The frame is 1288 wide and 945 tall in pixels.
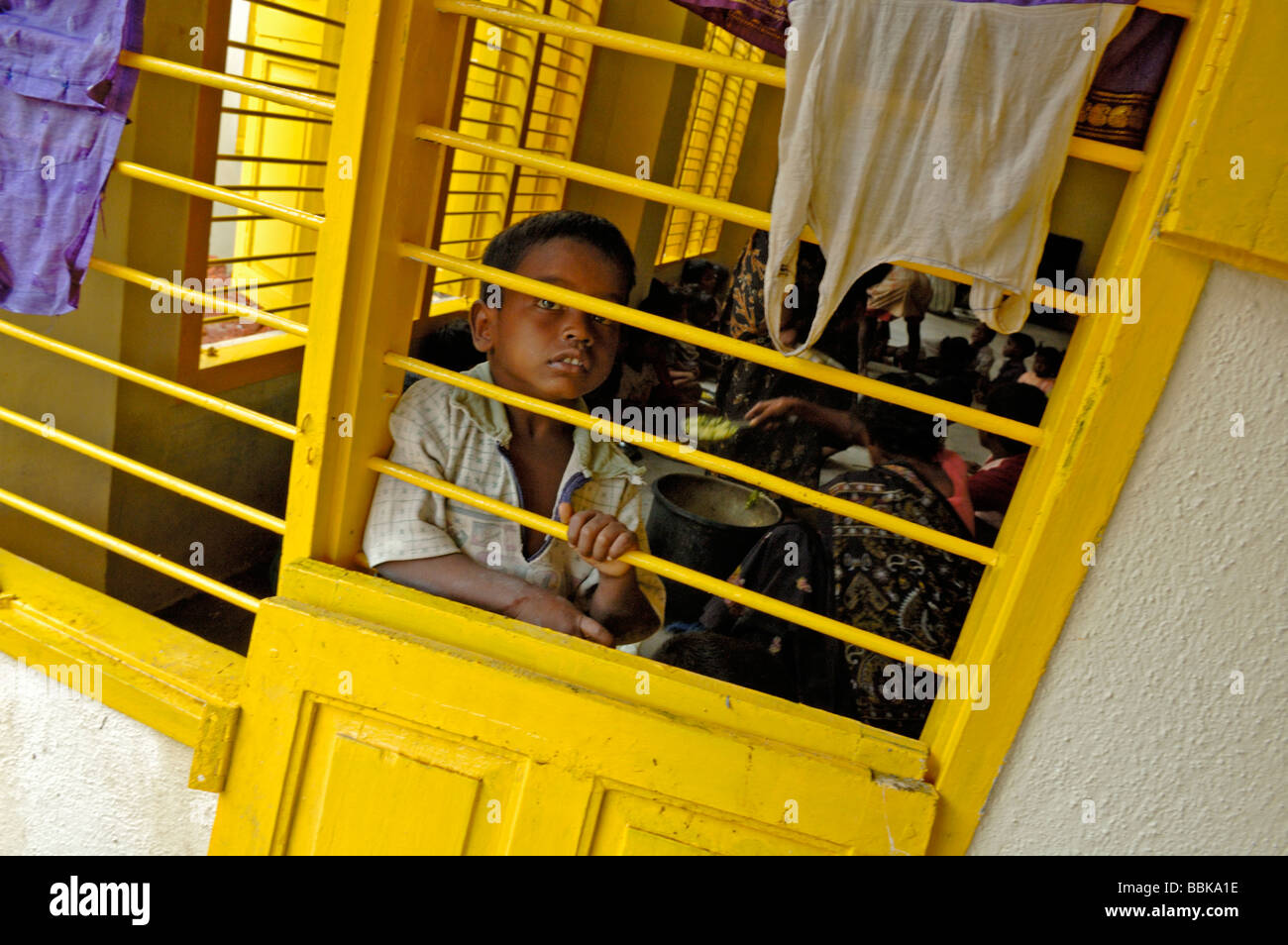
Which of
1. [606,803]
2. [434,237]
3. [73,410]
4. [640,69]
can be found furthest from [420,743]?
[640,69]

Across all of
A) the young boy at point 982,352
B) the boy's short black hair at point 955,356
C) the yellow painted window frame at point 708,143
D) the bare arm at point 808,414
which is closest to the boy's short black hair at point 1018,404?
the bare arm at point 808,414

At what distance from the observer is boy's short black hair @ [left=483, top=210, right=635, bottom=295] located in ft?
6.04

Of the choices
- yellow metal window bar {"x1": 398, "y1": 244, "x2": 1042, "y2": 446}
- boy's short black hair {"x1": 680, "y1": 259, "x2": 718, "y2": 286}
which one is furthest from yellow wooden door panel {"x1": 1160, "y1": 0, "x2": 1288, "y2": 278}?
boy's short black hair {"x1": 680, "y1": 259, "x2": 718, "y2": 286}

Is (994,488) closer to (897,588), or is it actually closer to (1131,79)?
(897,588)

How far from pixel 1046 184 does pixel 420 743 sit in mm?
1297

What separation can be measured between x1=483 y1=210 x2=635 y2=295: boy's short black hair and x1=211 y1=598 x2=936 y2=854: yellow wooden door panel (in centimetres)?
85

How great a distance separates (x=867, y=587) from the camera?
6.75 feet

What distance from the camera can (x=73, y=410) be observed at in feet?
7.30

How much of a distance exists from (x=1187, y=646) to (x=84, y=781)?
202cm

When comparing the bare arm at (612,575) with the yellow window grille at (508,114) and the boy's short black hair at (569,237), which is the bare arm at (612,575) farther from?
the yellow window grille at (508,114)

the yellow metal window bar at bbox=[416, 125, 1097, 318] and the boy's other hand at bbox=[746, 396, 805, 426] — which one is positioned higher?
the yellow metal window bar at bbox=[416, 125, 1097, 318]

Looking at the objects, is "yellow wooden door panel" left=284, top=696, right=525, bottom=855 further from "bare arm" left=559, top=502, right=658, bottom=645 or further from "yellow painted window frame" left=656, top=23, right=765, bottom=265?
"yellow painted window frame" left=656, top=23, right=765, bottom=265

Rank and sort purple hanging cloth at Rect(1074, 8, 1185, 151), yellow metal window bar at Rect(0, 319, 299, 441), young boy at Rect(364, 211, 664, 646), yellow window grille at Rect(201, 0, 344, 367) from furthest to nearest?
yellow window grille at Rect(201, 0, 344, 367) < young boy at Rect(364, 211, 664, 646) < yellow metal window bar at Rect(0, 319, 299, 441) < purple hanging cloth at Rect(1074, 8, 1185, 151)

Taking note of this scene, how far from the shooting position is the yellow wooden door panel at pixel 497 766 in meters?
1.34
